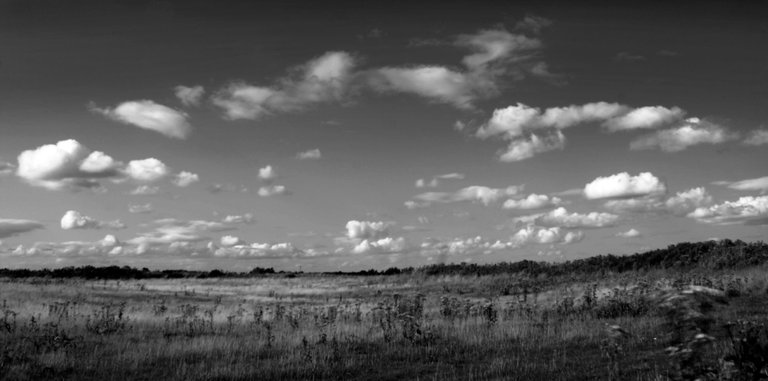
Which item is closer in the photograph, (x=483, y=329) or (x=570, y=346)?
(x=570, y=346)

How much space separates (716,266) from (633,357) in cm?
2668

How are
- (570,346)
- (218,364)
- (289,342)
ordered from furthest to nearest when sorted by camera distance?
(289,342) → (570,346) → (218,364)

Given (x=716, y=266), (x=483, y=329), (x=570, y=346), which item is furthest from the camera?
(x=716, y=266)

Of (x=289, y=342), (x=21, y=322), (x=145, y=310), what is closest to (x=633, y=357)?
(x=289, y=342)

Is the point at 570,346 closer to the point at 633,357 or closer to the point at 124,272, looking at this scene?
the point at 633,357

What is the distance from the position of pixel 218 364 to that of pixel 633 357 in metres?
8.25

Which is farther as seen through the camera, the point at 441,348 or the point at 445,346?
the point at 445,346

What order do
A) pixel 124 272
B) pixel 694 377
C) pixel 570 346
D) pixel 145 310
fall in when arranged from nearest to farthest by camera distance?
pixel 694 377 → pixel 570 346 → pixel 145 310 → pixel 124 272

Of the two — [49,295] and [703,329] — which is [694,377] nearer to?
[703,329]

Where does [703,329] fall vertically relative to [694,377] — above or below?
above

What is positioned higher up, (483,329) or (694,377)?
(694,377)

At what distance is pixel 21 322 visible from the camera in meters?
19.5

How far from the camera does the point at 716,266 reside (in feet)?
107

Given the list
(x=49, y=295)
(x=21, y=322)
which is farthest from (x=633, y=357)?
(x=49, y=295)
